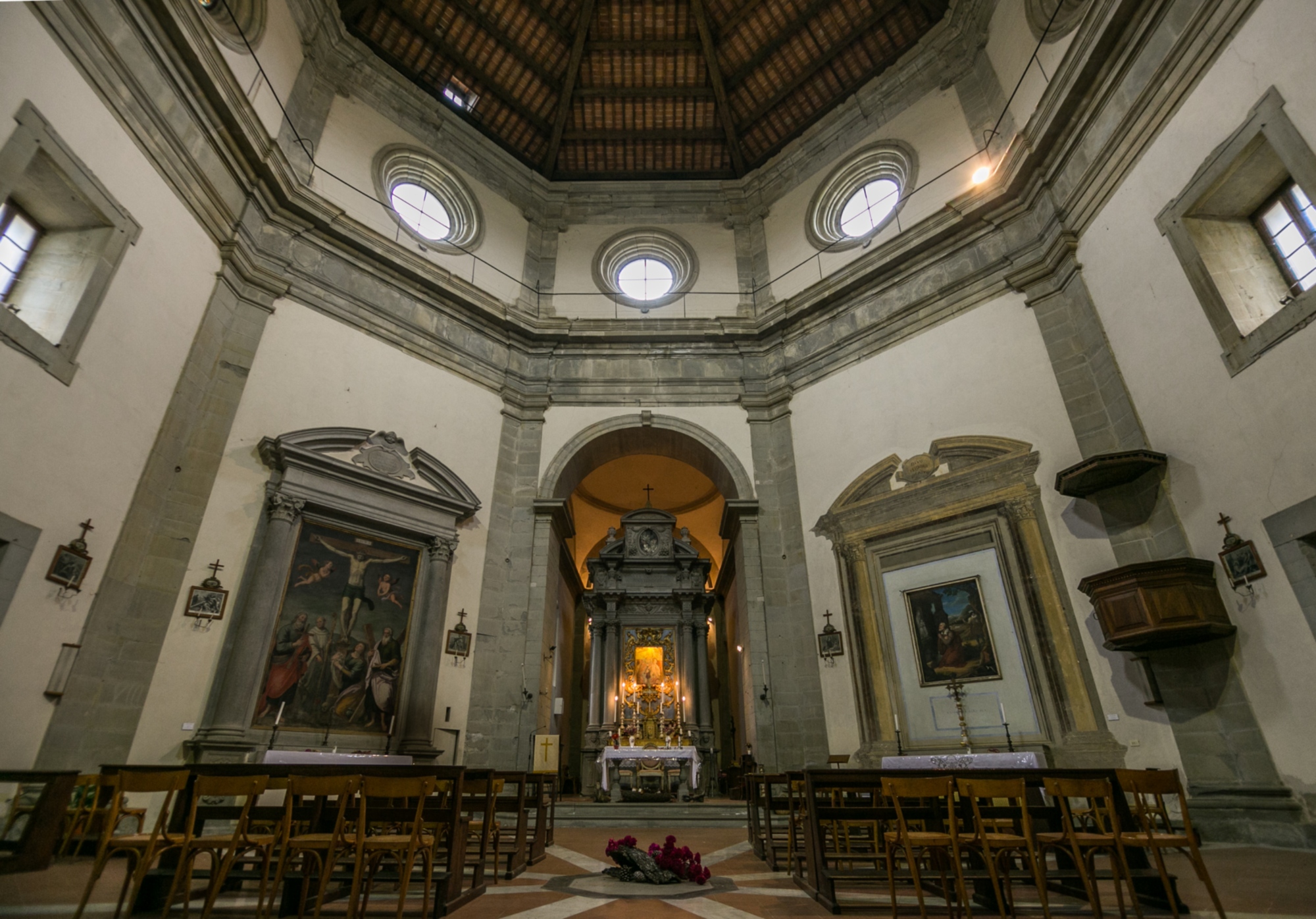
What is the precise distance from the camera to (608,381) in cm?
1248

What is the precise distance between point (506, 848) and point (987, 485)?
682 cm

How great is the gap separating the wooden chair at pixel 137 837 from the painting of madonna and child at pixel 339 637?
4.45 meters

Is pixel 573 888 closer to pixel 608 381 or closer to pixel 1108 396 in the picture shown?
pixel 1108 396

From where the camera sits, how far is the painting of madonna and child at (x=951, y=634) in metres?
8.34

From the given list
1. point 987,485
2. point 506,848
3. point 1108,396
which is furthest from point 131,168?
point 1108,396

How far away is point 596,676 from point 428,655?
5545 mm

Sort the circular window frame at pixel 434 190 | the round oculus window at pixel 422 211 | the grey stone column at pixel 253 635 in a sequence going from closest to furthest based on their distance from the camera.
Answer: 1. the grey stone column at pixel 253 635
2. the circular window frame at pixel 434 190
3. the round oculus window at pixel 422 211

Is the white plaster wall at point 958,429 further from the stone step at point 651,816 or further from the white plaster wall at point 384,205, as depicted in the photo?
the white plaster wall at point 384,205

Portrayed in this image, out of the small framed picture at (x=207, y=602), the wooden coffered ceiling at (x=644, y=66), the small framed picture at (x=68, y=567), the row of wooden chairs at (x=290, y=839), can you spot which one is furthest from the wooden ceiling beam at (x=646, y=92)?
the row of wooden chairs at (x=290, y=839)

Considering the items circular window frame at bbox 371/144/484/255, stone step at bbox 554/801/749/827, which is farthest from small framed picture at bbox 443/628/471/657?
circular window frame at bbox 371/144/484/255

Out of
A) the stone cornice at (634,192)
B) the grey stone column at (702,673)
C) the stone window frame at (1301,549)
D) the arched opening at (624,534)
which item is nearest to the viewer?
the stone window frame at (1301,549)

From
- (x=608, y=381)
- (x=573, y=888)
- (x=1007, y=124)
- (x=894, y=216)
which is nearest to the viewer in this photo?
(x=573, y=888)

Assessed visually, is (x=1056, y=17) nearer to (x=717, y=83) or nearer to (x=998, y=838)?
(x=717, y=83)

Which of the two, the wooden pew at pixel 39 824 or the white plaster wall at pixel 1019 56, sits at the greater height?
the white plaster wall at pixel 1019 56
